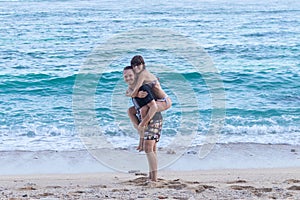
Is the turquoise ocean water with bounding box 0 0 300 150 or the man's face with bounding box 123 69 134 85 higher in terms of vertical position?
the turquoise ocean water with bounding box 0 0 300 150

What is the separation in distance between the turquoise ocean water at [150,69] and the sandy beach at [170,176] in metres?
0.79

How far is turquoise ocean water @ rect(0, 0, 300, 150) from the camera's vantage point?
10680 mm

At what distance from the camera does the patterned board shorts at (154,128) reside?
21.2 ft

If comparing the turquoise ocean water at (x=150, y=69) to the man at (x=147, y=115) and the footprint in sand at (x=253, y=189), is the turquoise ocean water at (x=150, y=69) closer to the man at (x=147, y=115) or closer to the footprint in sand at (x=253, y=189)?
the man at (x=147, y=115)

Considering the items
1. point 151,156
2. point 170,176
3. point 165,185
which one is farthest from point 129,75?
point 170,176

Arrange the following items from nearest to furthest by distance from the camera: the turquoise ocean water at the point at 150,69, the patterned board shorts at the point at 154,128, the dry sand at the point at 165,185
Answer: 1. the dry sand at the point at 165,185
2. the patterned board shorts at the point at 154,128
3. the turquoise ocean water at the point at 150,69

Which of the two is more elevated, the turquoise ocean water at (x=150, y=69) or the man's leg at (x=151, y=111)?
the turquoise ocean water at (x=150, y=69)

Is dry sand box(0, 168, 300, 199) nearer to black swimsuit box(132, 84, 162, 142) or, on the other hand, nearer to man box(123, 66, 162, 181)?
man box(123, 66, 162, 181)

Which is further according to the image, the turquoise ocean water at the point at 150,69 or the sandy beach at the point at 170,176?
the turquoise ocean water at the point at 150,69

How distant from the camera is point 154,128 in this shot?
6520 millimetres

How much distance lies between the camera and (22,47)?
23.7 m

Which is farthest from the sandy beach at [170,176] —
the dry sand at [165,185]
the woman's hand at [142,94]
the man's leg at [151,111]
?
the woman's hand at [142,94]

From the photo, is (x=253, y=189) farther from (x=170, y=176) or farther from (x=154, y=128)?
(x=170, y=176)

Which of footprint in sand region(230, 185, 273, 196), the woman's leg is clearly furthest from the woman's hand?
footprint in sand region(230, 185, 273, 196)
